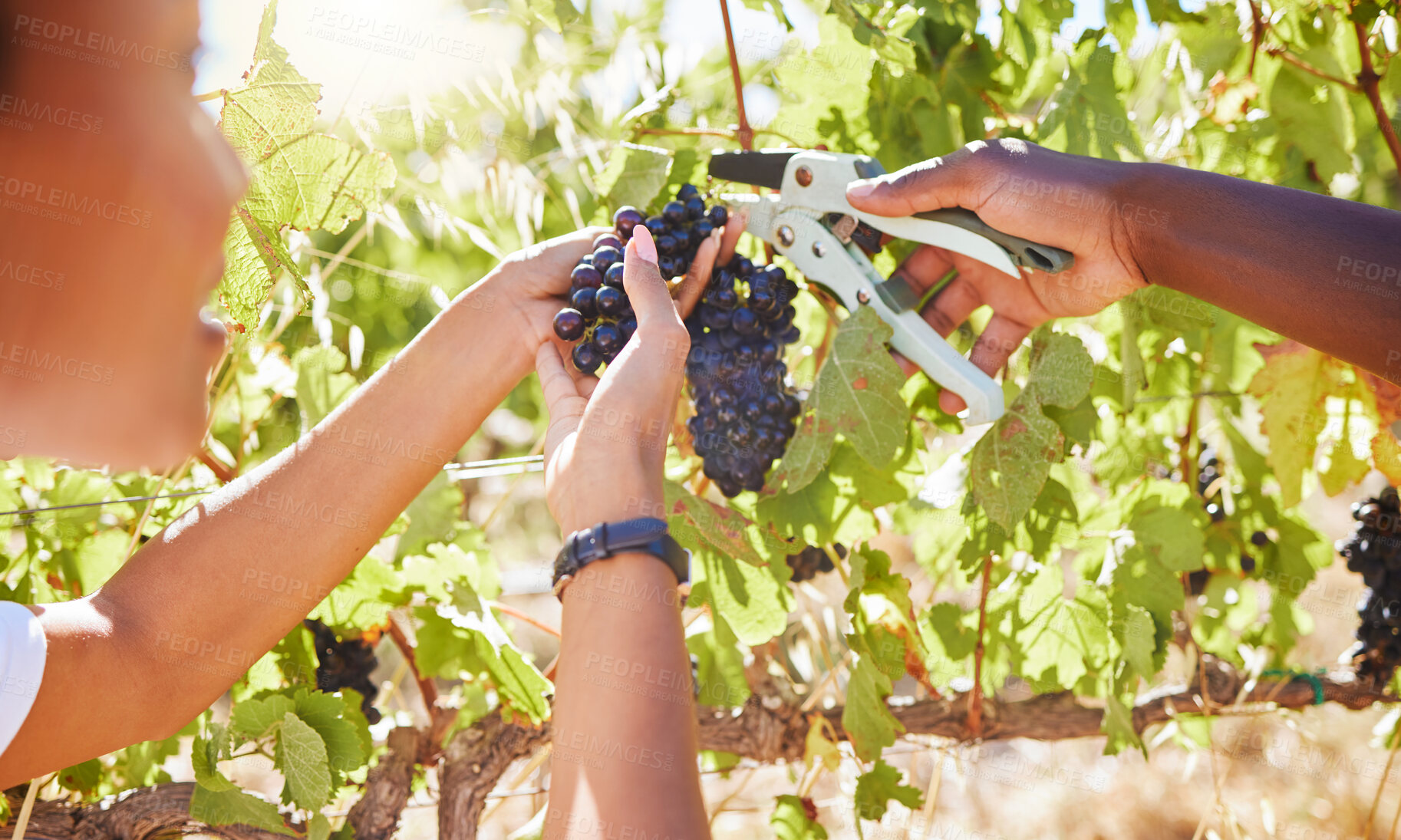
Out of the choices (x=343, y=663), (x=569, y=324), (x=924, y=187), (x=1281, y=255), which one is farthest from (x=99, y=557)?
(x=1281, y=255)

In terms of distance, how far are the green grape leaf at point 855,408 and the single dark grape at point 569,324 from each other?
0.39 metres

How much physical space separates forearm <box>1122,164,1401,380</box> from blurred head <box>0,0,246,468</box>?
1336 mm

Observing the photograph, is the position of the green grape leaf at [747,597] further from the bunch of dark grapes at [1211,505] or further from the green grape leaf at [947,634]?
the bunch of dark grapes at [1211,505]

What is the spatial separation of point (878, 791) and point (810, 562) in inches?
20.8

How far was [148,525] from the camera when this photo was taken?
67.0 inches

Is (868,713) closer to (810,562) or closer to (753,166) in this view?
(810,562)

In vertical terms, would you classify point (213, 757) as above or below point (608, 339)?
below

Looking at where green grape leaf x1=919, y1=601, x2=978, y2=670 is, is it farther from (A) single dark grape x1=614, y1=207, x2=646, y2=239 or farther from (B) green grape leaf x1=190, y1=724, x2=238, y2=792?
(B) green grape leaf x1=190, y1=724, x2=238, y2=792

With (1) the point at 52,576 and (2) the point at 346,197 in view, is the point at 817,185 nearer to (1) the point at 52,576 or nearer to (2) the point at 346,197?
(2) the point at 346,197

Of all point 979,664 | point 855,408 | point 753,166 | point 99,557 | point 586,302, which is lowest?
point 979,664

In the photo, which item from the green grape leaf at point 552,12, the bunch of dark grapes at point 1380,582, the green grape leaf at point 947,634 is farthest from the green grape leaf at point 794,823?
the green grape leaf at point 552,12

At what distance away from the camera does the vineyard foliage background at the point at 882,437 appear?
4.75ft

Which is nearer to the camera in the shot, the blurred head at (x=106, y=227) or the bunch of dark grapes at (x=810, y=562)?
the blurred head at (x=106, y=227)

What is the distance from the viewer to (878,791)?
176cm
